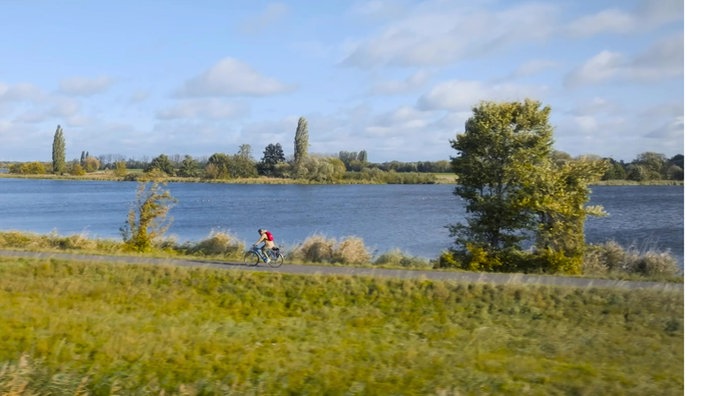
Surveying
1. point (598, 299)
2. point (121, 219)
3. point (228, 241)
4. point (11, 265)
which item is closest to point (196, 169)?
point (121, 219)

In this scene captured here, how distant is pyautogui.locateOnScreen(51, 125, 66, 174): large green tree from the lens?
135 meters

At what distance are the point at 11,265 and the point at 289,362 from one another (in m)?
14.9

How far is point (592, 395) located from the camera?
8.29 meters

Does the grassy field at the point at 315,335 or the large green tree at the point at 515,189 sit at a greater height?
the large green tree at the point at 515,189

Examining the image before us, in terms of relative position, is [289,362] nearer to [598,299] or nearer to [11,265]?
[598,299]

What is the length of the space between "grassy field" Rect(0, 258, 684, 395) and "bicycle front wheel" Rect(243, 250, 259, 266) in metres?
2.02

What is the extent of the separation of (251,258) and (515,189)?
12358 millimetres

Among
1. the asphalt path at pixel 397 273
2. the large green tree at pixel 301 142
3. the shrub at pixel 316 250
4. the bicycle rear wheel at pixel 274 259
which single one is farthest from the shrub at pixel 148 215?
the large green tree at pixel 301 142

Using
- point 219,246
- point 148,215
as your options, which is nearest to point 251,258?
point 219,246

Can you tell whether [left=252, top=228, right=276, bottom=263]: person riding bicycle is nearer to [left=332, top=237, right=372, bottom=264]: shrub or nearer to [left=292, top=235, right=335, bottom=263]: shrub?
[left=332, top=237, right=372, bottom=264]: shrub

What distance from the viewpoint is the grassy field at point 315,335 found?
29.0 feet

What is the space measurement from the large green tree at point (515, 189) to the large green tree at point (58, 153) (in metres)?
124

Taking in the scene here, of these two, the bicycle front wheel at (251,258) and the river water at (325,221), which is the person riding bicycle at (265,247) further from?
the river water at (325,221)

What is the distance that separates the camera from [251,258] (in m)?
23.8
